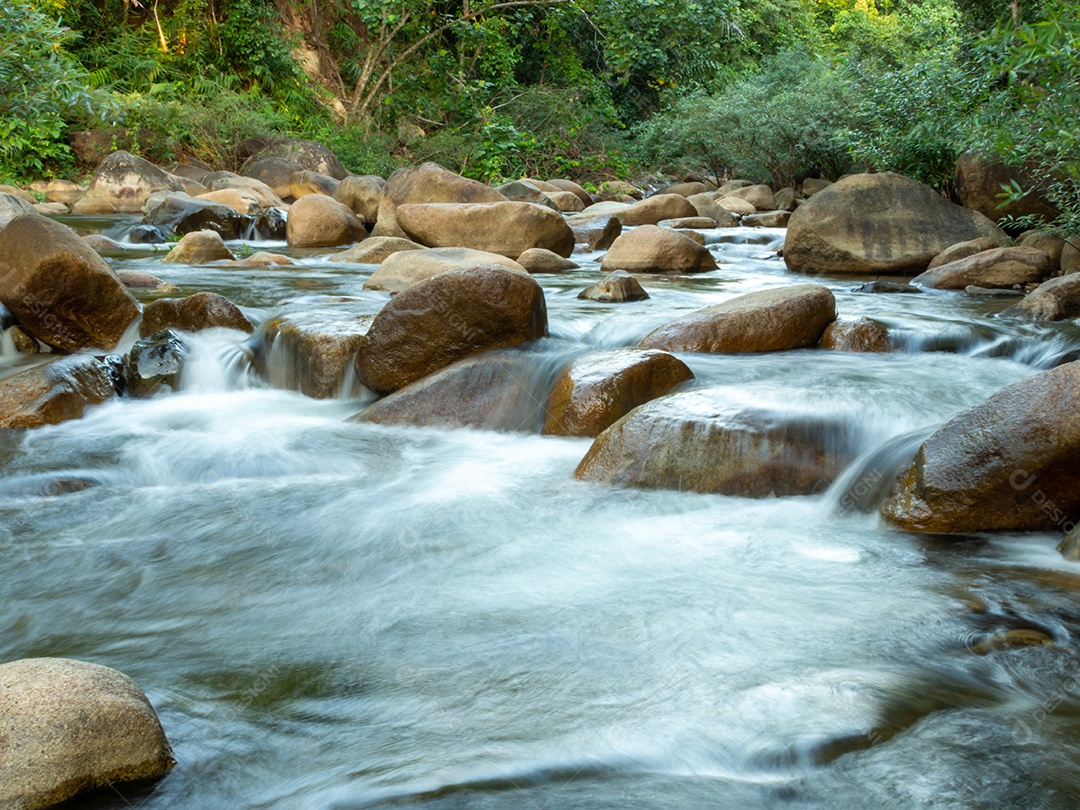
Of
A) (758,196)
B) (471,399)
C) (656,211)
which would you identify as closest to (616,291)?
(471,399)

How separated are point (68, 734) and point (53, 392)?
162 inches

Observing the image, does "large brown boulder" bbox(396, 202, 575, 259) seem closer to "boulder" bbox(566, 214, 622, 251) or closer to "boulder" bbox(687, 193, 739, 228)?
"boulder" bbox(566, 214, 622, 251)

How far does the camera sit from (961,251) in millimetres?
Result: 10047

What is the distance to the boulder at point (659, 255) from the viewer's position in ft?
35.8

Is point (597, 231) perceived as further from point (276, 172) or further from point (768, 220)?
point (276, 172)

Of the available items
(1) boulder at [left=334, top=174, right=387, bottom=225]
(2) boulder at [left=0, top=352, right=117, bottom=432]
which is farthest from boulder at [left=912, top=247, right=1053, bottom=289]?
(1) boulder at [left=334, top=174, right=387, bottom=225]

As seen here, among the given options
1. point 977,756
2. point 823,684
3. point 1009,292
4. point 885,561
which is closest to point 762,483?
point 885,561

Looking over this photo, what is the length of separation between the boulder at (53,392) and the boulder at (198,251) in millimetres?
5340

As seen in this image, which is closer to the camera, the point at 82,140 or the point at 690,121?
the point at 82,140

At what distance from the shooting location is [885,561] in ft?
12.1

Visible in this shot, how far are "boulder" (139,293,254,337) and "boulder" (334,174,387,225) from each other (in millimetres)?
7974

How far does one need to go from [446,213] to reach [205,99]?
10974 mm

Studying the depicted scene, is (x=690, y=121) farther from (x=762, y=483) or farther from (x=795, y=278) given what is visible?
(x=762, y=483)

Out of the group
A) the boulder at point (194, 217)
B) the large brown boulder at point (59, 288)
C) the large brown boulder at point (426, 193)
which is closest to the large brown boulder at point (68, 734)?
the large brown boulder at point (59, 288)
